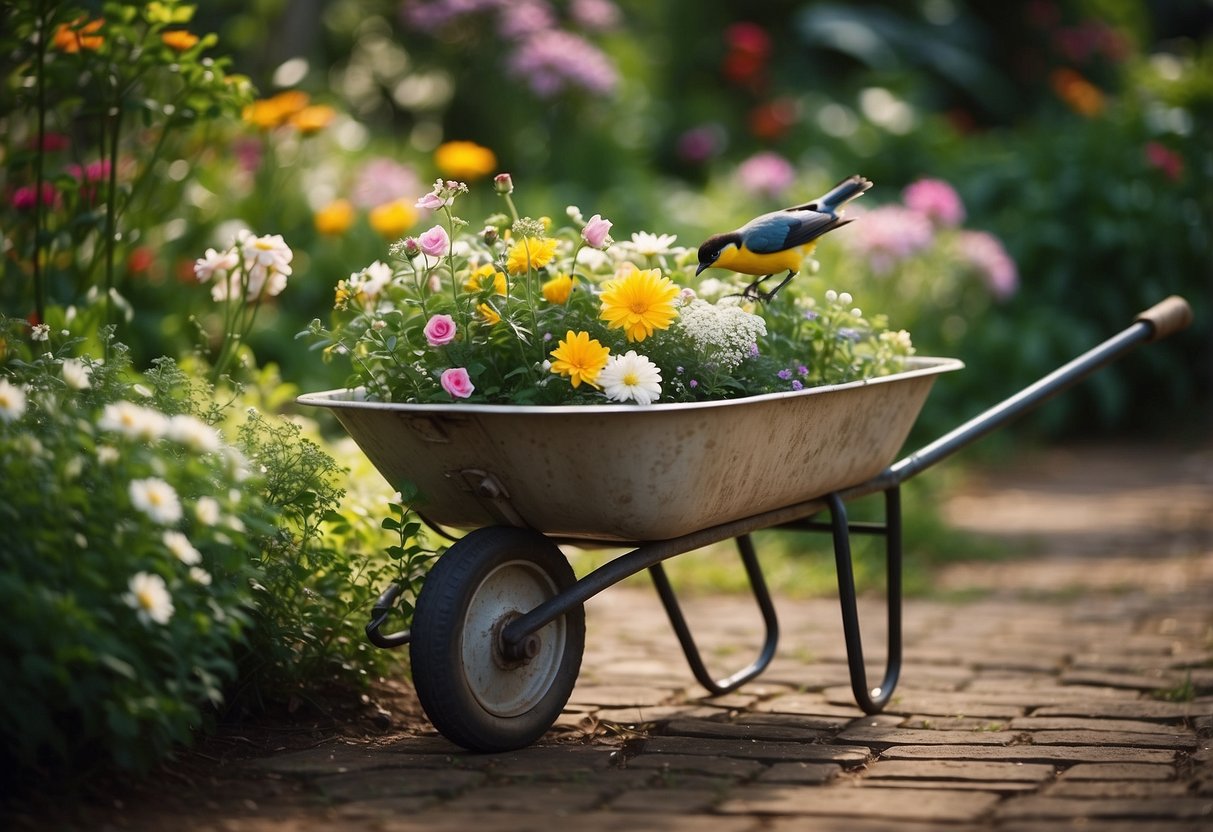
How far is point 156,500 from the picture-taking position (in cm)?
197

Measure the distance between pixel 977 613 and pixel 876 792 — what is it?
71.5 inches

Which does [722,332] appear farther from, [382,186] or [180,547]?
[382,186]

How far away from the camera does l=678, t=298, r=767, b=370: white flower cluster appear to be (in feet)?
7.72

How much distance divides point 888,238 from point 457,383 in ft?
11.7

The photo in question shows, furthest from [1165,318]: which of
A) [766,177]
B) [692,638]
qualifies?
[766,177]

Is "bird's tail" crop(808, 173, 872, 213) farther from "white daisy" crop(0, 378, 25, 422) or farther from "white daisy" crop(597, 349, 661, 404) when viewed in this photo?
"white daisy" crop(0, 378, 25, 422)

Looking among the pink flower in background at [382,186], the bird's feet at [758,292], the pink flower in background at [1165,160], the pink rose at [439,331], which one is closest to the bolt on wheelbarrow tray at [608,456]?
the pink rose at [439,331]

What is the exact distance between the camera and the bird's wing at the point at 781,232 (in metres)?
2.54

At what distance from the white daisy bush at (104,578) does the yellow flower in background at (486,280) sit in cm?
53

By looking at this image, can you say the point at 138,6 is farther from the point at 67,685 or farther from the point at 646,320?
the point at 67,685

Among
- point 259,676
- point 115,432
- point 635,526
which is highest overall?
point 115,432

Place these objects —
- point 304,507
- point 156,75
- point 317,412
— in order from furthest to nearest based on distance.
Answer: point 317,412
point 156,75
point 304,507

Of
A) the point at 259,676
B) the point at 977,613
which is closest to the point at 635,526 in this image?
the point at 259,676

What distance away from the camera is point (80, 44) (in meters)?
3.04
